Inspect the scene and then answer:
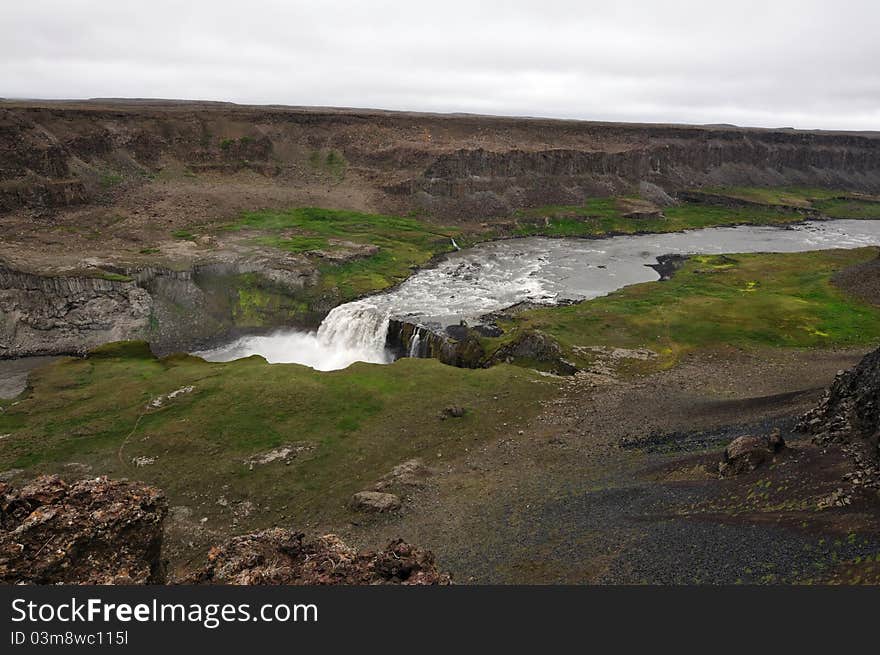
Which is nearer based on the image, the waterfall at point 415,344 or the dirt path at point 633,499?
the dirt path at point 633,499

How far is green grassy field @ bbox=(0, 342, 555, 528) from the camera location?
1316 inches

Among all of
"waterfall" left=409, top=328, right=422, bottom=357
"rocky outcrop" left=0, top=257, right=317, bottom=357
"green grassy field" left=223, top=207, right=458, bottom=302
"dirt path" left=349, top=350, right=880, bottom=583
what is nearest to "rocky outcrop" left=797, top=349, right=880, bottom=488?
"dirt path" left=349, top=350, right=880, bottom=583

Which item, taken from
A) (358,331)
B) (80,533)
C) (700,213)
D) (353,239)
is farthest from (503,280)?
(700,213)

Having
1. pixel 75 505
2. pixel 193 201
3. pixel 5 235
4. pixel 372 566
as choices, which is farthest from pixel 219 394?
pixel 193 201

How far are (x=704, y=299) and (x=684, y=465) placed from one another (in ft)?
151

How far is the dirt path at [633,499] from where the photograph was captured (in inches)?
795

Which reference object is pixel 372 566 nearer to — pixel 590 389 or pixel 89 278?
pixel 590 389

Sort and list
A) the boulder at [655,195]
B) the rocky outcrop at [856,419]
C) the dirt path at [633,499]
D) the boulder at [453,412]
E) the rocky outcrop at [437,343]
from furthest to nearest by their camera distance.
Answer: the boulder at [655,195]
the rocky outcrop at [437,343]
the boulder at [453,412]
the rocky outcrop at [856,419]
the dirt path at [633,499]

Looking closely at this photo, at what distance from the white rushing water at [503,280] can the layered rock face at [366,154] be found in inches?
960

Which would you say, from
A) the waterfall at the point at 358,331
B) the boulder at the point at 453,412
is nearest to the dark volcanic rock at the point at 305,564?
the boulder at the point at 453,412

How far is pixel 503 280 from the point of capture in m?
84.8

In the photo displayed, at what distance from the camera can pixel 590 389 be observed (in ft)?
148

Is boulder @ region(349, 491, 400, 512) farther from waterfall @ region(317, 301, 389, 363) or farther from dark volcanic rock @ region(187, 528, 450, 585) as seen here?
waterfall @ region(317, 301, 389, 363)

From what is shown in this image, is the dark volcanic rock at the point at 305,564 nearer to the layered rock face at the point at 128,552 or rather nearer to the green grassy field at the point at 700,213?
the layered rock face at the point at 128,552
